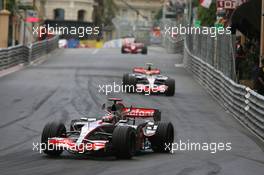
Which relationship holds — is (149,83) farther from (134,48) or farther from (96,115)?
(134,48)

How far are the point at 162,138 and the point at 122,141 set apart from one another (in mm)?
1678

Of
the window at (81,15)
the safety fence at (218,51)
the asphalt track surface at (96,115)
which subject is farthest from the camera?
the window at (81,15)

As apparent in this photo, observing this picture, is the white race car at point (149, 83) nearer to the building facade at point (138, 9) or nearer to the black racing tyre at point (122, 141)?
the black racing tyre at point (122, 141)

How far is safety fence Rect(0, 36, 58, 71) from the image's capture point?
36225 mm

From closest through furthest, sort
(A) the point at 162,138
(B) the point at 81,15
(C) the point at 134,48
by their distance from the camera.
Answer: (A) the point at 162,138 → (C) the point at 134,48 → (B) the point at 81,15

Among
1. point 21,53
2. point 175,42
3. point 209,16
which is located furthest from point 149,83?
point 175,42

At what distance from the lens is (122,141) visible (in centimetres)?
1286

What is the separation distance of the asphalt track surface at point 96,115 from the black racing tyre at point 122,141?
5.8 inches

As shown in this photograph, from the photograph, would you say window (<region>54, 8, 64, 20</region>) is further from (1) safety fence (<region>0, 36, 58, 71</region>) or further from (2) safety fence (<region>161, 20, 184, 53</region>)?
(1) safety fence (<region>0, 36, 58, 71</region>)

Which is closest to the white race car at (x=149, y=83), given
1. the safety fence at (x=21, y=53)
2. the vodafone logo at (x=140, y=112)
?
the safety fence at (x=21, y=53)

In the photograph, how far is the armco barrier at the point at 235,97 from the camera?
1845 cm

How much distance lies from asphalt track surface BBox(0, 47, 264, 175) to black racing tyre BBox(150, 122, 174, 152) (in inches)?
9.0

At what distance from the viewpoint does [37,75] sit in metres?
34.7

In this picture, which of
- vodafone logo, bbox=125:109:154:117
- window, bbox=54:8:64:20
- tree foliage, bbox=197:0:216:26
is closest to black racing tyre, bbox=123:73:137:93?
vodafone logo, bbox=125:109:154:117
